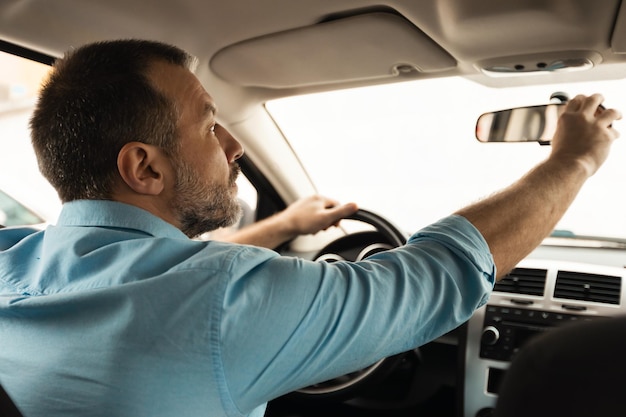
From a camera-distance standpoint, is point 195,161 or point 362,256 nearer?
point 195,161

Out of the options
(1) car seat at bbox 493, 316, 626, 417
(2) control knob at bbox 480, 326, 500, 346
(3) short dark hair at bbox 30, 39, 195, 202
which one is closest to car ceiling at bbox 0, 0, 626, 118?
(3) short dark hair at bbox 30, 39, 195, 202

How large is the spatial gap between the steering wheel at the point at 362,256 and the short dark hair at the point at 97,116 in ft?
3.69

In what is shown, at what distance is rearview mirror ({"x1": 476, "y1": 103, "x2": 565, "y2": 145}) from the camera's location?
6.93 ft

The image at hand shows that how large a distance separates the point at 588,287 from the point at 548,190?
3.27ft

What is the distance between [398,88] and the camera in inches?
113

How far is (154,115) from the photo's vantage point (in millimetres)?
1624

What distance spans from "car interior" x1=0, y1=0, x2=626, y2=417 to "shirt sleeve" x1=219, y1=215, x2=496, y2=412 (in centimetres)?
34

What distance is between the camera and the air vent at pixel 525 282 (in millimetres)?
2519

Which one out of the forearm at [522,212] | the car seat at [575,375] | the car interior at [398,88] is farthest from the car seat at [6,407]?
the forearm at [522,212]

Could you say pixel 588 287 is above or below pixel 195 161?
below

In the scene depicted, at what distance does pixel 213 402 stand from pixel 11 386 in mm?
395

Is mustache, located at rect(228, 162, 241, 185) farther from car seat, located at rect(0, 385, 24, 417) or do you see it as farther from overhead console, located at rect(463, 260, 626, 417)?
overhead console, located at rect(463, 260, 626, 417)

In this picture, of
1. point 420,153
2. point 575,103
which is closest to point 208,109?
point 575,103

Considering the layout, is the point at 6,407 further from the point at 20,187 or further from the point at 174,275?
the point at 20,187
